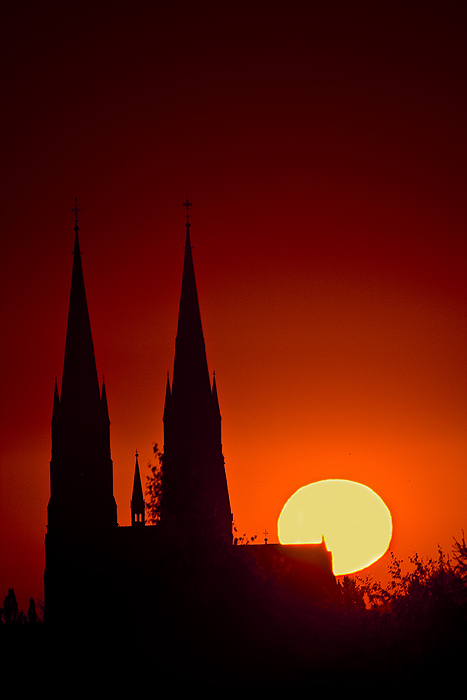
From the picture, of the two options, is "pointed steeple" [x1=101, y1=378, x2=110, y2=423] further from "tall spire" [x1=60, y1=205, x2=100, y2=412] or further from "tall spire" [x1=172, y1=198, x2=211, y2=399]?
"tall spire" [x1=172, y1=198, x2=211, y2=399]

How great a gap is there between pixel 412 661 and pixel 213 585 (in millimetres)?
7824

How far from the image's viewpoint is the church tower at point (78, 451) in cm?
8412

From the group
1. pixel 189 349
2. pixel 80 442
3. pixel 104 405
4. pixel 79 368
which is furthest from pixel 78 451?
pixel 189 349

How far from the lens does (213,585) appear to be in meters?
36.8

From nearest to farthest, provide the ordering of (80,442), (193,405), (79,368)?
(80,442), (79,368), (193,405)

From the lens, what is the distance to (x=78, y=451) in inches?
3371

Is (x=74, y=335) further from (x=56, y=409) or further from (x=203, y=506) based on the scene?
(x=203, y=506)

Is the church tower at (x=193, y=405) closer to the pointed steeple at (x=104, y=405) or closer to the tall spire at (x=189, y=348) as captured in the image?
the tall spire at (x=189, y=348)

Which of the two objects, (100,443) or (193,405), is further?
(193,405)

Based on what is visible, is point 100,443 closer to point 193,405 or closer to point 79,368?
point 79,368

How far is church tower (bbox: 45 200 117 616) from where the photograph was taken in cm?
8412

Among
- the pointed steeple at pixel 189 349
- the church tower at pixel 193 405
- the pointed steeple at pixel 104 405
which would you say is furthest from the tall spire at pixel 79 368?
the pointed steeple at pixel 189 349

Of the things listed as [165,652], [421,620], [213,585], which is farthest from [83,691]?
[421,620]

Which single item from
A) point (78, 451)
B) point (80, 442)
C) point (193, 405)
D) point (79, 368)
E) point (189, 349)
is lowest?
point (78, 451)
